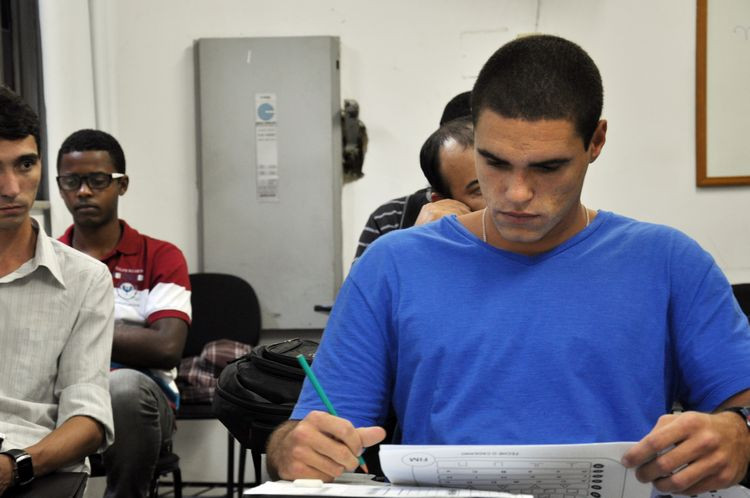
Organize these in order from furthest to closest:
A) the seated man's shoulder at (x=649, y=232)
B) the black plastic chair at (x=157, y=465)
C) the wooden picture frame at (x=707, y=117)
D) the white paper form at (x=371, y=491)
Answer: the wooden picture frame at (x=707, y=117) → the black plastic chair at (x=157, y=465) → the seated man's shoulder at (x=649, y=232) → the white paper form at (x=371, y=491)

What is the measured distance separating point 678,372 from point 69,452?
52.8 inches

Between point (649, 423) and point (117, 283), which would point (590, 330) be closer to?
point (649, 423)

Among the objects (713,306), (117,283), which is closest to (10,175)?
(117,283)

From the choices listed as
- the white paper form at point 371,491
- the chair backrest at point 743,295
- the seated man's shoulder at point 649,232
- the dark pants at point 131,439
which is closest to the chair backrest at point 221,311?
the dark pants at point 131,439

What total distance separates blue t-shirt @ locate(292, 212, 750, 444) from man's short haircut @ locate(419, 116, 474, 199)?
748 millimetres

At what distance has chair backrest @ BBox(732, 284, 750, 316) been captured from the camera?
3.74m

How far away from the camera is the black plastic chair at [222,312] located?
388cm

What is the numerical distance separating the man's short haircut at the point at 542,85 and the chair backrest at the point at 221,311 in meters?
2.64

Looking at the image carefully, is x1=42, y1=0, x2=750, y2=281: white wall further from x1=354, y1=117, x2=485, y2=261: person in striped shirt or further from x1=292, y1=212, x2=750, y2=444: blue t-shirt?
x1=292, y1=212, x2=750, y2=444: blue t-shirt

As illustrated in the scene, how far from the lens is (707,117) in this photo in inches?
160

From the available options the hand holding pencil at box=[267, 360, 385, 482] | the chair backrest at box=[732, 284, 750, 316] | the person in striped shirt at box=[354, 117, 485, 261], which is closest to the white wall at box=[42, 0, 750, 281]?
the chair backrest at box=[732, 284, 750, 316]

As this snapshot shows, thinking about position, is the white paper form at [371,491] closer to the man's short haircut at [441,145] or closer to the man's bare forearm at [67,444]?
the man's bare forearm at [67,444]

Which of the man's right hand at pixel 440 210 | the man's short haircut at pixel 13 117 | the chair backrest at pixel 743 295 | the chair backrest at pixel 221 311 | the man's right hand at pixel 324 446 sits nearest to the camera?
the man's right hand at pixel 324 446

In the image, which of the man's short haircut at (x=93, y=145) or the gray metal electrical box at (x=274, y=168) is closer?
the man's short haircut at (x=93, y=145)
